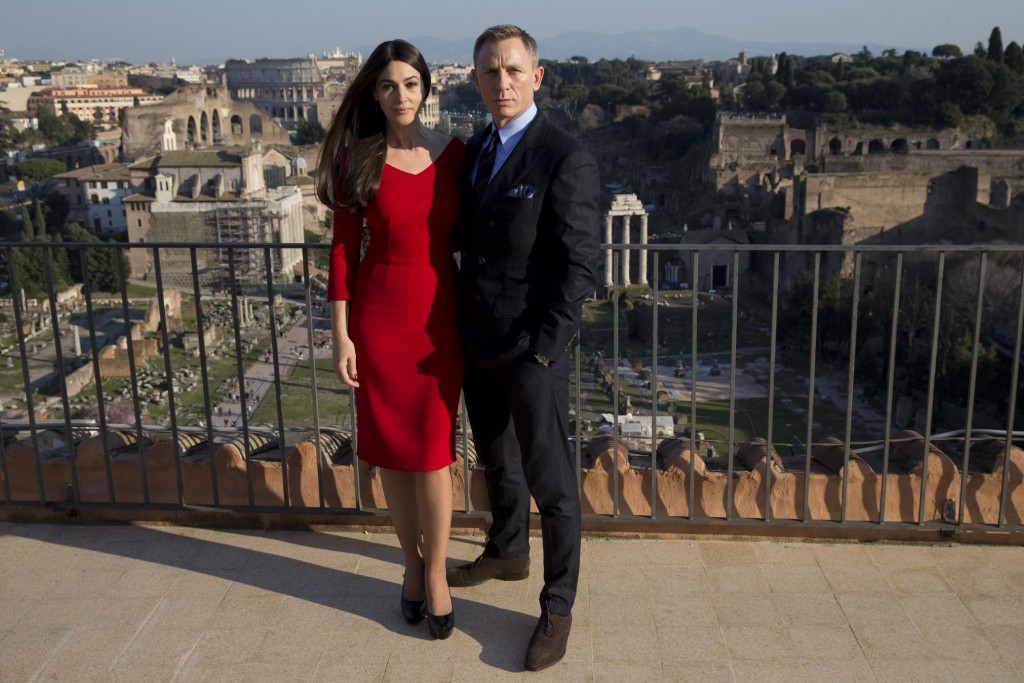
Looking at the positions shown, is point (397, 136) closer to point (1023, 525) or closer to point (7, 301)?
point (1023, 525)

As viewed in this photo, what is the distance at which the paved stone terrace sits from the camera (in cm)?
190

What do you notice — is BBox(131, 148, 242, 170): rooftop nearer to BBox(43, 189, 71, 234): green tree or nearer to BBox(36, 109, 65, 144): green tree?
BBox(43, 189, 71, 234): green tree

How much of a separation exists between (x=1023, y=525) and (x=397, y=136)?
1758 millimetres

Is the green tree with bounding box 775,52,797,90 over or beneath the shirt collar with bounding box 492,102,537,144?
over

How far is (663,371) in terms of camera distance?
1927cm

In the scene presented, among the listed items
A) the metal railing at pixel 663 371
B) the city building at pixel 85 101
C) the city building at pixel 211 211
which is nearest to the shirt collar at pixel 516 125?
the metal railing at pixel 663 371

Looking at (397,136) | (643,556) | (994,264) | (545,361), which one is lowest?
(994,264)

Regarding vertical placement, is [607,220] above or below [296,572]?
below

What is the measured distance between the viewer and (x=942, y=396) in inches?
603

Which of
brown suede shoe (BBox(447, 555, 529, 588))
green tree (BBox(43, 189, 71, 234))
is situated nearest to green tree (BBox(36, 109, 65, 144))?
green tree (BBox(43, 189, 71, 234))

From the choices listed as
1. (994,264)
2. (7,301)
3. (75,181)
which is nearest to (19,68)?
(75,181)

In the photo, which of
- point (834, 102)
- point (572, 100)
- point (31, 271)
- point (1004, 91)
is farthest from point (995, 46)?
point (31, 271)

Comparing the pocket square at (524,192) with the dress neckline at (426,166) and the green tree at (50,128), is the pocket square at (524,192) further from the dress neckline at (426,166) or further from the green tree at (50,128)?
the green tree at (50,128)

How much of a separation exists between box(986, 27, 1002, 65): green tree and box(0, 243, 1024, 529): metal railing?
13.4m
